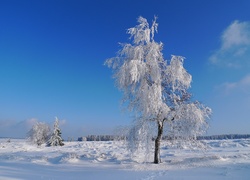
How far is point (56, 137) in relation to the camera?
64.5 m

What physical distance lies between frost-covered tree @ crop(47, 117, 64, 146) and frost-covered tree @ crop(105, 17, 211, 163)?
46.8 meters

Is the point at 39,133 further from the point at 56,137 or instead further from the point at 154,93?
the point at 154,93

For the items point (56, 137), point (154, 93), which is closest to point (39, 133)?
point (56, 137)

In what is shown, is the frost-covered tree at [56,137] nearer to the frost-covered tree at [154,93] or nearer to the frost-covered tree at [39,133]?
the frost-covered tree at [39,133]

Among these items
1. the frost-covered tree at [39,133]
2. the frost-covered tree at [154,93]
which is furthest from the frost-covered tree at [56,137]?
the frost-covered tree at [154,93]

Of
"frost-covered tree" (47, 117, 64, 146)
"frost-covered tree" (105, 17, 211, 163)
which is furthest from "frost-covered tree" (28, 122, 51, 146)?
"frost-covered tree" (105, 17, 211, 163)

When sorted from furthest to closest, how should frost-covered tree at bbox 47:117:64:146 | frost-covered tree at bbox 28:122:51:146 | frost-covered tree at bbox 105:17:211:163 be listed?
frost-covered tree at bbox 28:122:51:146
frost-covered tree at bbox 47:117:64:146
frost-covered tree at bbox 105:17:211:163

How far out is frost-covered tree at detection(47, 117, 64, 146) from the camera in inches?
2512

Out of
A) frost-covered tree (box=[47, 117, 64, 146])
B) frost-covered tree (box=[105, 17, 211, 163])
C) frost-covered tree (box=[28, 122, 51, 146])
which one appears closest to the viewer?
frost-covered tree (box=[105, 17, 211, 163])

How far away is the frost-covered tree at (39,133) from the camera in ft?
219

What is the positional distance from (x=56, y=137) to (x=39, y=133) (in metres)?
5.71

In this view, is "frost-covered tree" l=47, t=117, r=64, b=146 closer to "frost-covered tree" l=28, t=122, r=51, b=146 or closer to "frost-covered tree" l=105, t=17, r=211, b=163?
"frost-covered tree" l=28, t=122, r=51, b=146

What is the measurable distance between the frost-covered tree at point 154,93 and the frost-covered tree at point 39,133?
50.8 metres

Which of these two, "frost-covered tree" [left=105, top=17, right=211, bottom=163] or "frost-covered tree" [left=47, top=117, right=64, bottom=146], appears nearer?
"frost-covered tree" [left=105, top=17, right=211, bottom=163]
